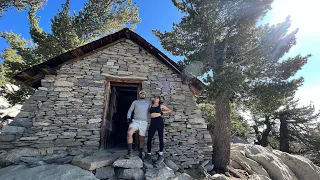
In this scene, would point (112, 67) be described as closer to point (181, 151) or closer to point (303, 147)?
point (181, 151)

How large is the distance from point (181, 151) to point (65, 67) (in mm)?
4703

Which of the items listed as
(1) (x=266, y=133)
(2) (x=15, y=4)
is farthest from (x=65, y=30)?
(1) (x=266, y=133)

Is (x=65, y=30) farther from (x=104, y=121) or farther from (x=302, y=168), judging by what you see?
(x=302, y=168)

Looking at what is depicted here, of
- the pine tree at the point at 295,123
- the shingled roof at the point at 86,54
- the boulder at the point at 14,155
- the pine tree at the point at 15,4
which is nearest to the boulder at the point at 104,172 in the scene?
the boulder at the point at 14,155

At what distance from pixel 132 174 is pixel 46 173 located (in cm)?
180

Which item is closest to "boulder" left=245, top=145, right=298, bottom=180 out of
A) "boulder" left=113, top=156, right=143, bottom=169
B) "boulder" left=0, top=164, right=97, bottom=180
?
"boulder" left=113, top=156, right=143, bottom=169

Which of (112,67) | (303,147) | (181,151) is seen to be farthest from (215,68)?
(303,147)

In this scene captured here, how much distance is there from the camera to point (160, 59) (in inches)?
254

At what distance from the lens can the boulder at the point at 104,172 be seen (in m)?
3.71

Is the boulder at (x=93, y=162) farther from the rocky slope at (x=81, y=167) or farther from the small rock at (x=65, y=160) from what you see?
the small rock at (x=65, y=160)

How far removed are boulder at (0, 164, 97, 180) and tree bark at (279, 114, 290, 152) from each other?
655 inches

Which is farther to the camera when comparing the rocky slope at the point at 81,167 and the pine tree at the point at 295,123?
the pine tree at the point at 295,123

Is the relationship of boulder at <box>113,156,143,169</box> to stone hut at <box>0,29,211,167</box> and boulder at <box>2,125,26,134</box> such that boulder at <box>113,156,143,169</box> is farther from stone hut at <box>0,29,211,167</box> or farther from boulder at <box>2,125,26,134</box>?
boulder at <box>2,125,26,134</box>

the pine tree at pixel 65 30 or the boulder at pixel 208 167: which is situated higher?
the pine tree at pixel 65 30
